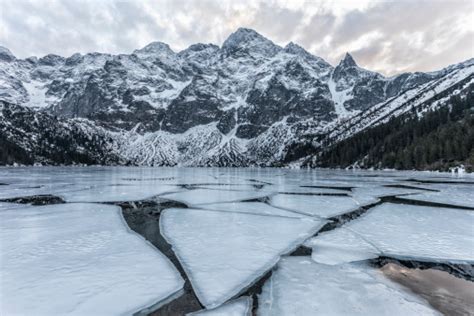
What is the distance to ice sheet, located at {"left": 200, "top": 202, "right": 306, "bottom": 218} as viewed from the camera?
15.2 m

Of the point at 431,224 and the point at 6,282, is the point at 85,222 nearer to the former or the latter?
the point at 6,282

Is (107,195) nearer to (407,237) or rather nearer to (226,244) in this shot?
(226,244)

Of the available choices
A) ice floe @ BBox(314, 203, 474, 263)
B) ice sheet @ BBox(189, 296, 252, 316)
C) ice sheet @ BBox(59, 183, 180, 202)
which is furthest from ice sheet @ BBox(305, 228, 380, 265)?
ice sheet @ BBox(59, 183, 180, 202)

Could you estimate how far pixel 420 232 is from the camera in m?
10.8

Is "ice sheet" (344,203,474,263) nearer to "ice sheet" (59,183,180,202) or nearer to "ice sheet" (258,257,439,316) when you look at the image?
"ice sheet" (258,257,439,316)

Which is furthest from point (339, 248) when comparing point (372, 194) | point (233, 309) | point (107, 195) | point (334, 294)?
point (107, 195)

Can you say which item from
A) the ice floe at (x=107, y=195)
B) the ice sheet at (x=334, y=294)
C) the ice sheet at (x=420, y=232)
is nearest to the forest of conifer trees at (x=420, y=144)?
the ice sheet at (x=420, y=232)

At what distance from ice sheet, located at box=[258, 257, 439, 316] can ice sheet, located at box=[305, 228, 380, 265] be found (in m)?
0.54

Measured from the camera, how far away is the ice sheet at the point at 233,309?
16.7ft

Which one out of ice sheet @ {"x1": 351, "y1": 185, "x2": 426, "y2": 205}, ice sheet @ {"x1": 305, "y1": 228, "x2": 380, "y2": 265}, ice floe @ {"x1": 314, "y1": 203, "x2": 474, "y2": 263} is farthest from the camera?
ice sheet @ {"x1": 351, "y1": 185, "x2": 426, "y2": 205}

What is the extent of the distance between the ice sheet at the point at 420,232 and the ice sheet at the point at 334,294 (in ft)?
7.77

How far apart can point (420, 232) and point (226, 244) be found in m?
7.42

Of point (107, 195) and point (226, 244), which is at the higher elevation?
point (107, 195)

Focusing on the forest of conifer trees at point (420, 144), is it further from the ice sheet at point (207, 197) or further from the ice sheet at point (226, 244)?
the ice sheet at point (226, 244)
